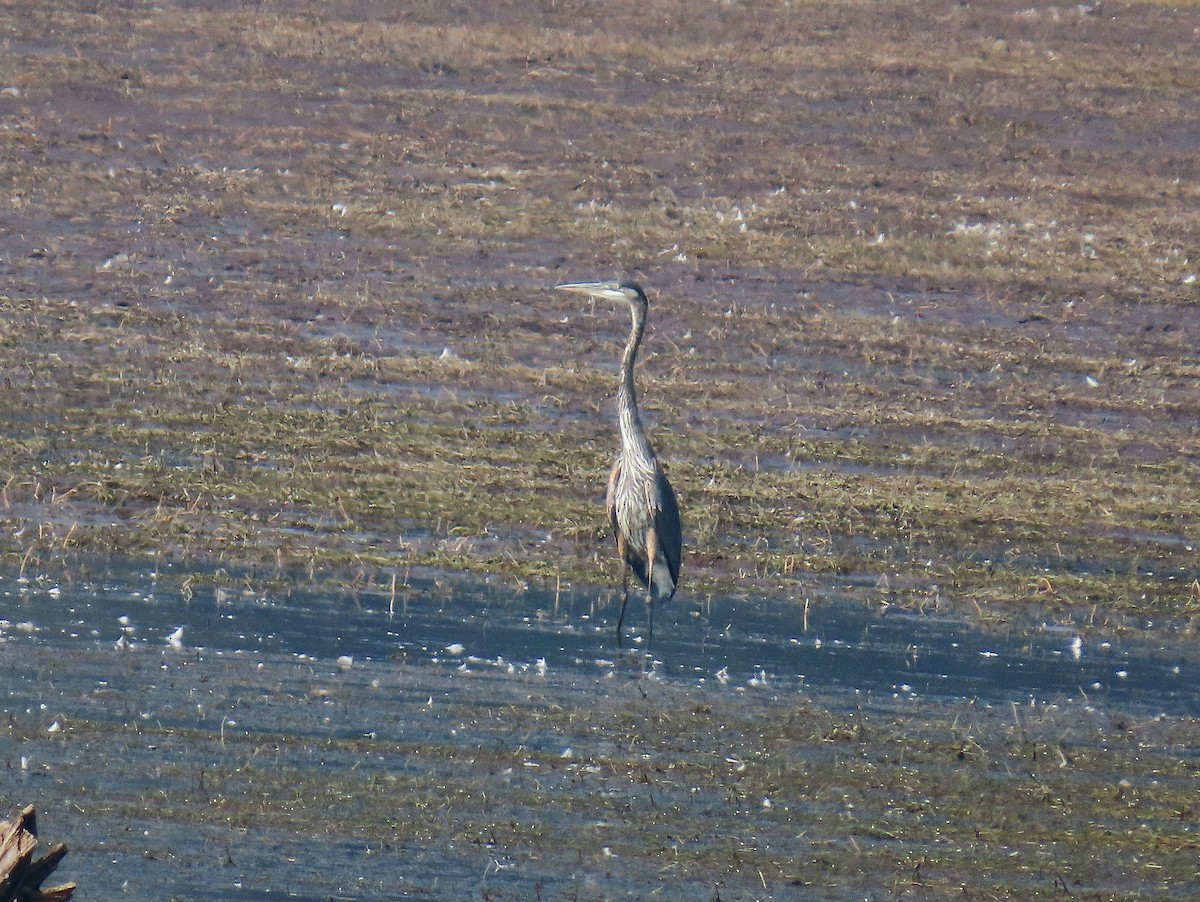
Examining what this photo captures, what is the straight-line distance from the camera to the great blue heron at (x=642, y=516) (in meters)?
9.92

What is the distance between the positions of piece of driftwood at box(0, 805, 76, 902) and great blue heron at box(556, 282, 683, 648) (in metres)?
4.70

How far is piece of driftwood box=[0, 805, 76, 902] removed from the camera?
16.2ft

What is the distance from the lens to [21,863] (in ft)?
16.2

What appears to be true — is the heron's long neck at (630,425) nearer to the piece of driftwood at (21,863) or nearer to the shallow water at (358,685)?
the shallow water at (358,685)

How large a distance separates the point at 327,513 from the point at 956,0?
19.7 meters

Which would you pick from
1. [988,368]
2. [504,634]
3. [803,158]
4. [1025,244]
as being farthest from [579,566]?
[803,158]

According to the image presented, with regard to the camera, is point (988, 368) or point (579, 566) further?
point (988, 368)

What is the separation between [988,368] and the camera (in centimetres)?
1573

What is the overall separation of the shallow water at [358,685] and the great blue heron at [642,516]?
0.66 ft

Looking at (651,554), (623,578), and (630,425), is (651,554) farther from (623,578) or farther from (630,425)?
(630,425)

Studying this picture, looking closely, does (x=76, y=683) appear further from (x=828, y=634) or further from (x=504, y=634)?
(x=828, y=634)

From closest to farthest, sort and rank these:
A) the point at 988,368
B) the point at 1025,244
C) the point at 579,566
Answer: the point at 579,566
the point at 988,368
the point at 1025,244

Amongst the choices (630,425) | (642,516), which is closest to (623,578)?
(642,516)

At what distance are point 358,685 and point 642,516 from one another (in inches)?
88.1
